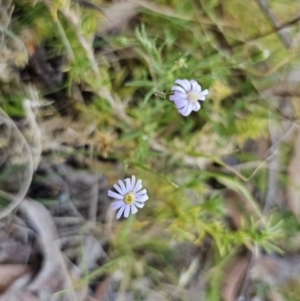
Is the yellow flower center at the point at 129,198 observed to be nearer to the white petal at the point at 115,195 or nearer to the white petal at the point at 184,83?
the white petal at the point at 115,195

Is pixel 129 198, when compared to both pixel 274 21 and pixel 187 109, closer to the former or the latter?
pixel 187 109

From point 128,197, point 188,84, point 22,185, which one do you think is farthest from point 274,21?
point 22,185

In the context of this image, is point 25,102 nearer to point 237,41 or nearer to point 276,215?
Result: point 237,41

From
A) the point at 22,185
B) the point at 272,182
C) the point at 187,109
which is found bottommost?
the point at 272,182

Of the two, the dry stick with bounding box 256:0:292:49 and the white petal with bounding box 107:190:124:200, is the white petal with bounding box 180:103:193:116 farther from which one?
the dry stick with bounding box 256:0:292:49

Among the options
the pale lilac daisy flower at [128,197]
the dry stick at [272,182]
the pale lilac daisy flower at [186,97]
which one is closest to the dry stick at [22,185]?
the pale lilac daisy flower at [128,197]

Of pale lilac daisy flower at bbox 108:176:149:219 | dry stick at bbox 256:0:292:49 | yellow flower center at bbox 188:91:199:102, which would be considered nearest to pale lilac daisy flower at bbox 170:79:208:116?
yellow flower center at bbox 188:91:199:102
